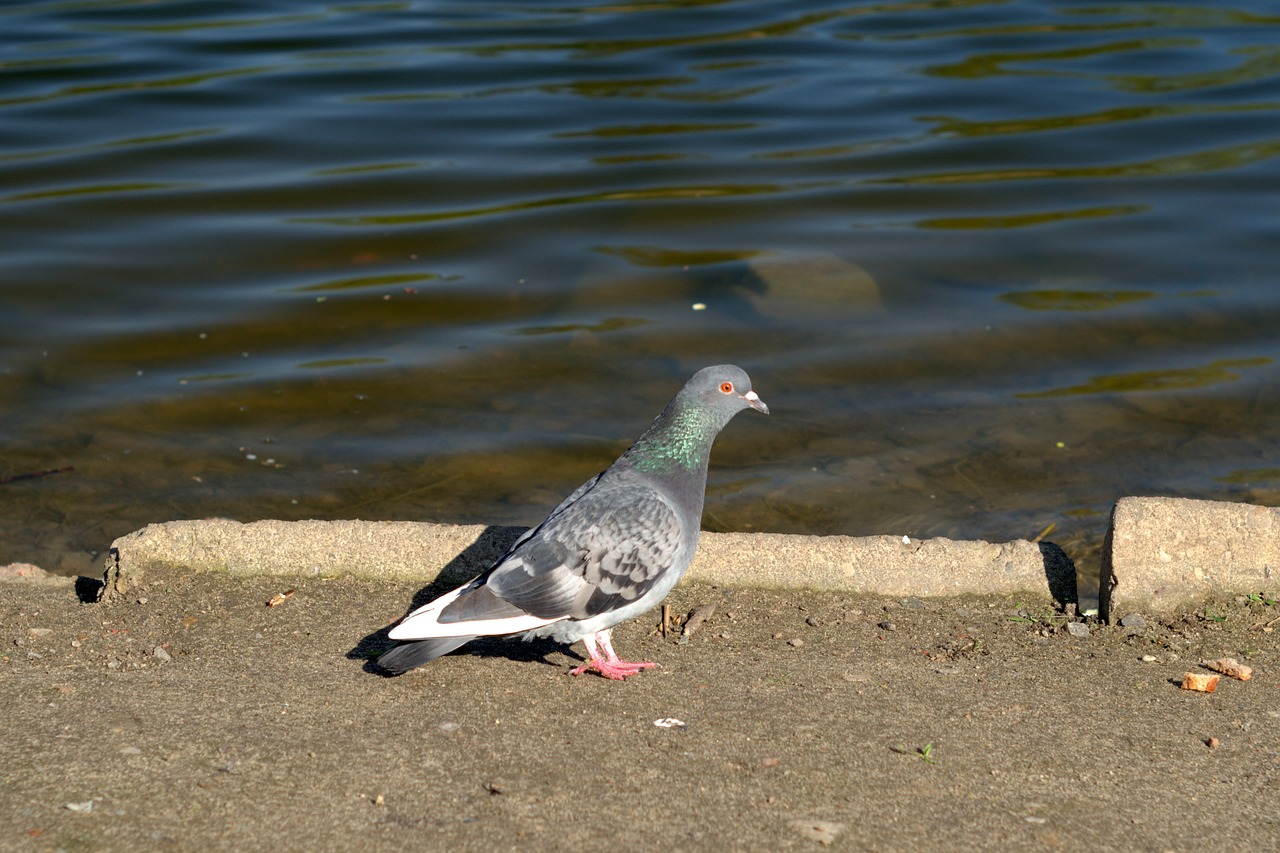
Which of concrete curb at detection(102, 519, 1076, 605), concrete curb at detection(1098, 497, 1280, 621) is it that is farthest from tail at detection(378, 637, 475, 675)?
concrete curb at detection(1098, 497, 1280, 621)

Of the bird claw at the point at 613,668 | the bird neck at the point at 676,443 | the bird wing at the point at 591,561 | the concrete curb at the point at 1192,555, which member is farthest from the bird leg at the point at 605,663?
the concrete curb at the point at 1192,555

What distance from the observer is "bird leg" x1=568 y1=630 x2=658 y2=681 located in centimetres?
393

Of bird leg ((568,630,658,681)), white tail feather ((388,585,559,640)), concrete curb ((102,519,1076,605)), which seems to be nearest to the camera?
white tail feather ((388,585,559,640))

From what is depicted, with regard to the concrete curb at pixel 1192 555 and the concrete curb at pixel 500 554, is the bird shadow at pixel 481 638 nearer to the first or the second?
the concrete curb at pixel 500 554

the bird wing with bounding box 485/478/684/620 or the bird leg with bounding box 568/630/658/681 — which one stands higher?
the bird wing with bounding box 485/478/684/620

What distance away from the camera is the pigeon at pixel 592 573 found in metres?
3.72

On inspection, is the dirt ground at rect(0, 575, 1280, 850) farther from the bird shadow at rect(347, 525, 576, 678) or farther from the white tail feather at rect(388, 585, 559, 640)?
the white tail feather at rect(388, 585, 559, 640)

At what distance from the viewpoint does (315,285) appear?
956cm

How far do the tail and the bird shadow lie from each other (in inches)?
6.8

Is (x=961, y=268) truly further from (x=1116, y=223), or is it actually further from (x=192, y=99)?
(x=192, y=99)

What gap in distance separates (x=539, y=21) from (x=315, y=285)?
8.13 meters

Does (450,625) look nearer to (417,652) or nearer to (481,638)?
(417,652)

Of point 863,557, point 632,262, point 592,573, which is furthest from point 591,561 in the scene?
point 632,262

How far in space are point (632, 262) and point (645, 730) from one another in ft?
22.0
